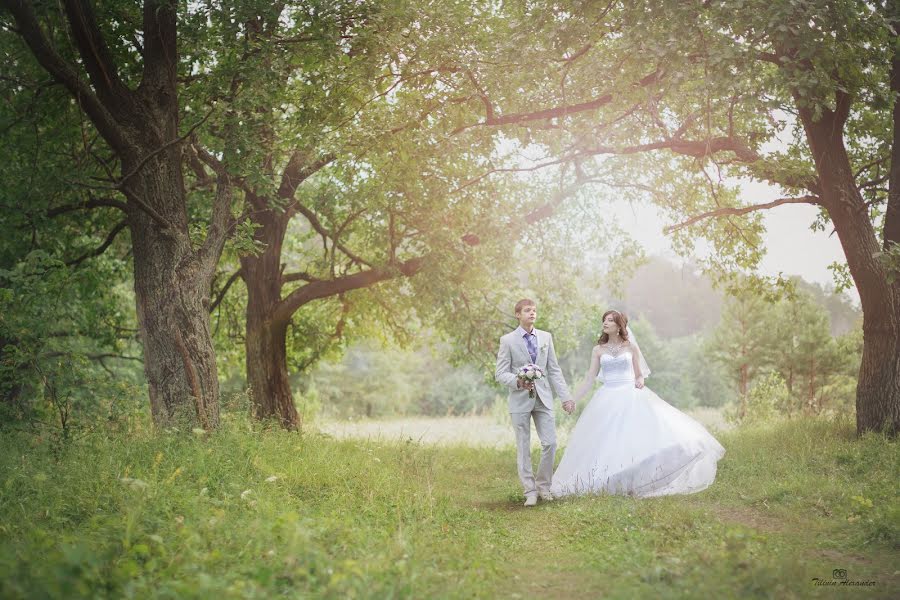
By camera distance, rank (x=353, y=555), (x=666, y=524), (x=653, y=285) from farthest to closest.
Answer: (x=653, y=285) < (x=666, y=524) < (x=353, y=555)

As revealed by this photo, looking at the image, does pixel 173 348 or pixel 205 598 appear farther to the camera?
pixel 173 348

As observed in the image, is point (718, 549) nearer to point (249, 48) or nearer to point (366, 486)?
point (366, 486)

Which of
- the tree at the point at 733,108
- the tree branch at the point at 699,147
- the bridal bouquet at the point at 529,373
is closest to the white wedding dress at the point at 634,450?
the bridal bouquet at the point at 529,373

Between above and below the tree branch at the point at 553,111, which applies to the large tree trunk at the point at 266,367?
below

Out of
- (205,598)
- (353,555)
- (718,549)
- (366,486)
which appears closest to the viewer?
(205,598)

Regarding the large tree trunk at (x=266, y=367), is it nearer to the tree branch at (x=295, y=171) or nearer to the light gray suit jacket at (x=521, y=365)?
the tree branch at (x=295, y=171)

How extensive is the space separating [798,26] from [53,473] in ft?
29.3

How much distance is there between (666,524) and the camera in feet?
19.3

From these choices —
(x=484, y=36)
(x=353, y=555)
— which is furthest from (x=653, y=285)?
Answer: (x=353, y=555)

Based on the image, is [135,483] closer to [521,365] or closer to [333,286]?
[521,365]

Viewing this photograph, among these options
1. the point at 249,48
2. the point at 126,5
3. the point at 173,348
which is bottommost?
the point at 173,348

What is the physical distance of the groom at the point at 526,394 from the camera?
7.88 meters

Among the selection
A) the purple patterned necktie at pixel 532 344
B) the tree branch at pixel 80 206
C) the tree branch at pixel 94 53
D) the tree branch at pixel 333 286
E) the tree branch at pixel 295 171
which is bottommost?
the purple patterned necktie at pixel 532 344

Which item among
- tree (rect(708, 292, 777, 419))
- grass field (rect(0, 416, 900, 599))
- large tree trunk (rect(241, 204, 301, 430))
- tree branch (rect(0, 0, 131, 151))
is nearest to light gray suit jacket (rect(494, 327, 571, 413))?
grass field (rect(0, 416, 900, 599))
